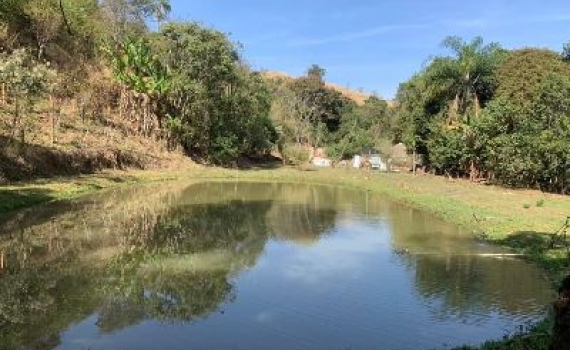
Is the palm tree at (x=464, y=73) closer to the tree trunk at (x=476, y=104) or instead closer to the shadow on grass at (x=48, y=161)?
the tree trunk at (x=476, y=104)

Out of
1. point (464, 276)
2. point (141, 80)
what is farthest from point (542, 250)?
point (141, 80)

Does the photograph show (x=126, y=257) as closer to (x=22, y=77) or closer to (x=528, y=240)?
(x=528, y=240)

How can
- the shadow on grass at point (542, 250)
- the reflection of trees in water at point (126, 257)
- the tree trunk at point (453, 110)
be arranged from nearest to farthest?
the reflection of trees in water at point (126, 257)
the shadow on grass at point (542, 250)
the tree trunk at point (453, 110)

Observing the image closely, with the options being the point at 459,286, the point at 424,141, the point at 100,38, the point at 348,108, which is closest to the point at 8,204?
the point at 459,286

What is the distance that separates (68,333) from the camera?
33.2 feet

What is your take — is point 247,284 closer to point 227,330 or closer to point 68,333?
point 227,330

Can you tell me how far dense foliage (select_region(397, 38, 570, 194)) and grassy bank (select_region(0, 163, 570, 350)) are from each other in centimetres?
226

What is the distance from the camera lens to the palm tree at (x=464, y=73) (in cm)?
5009

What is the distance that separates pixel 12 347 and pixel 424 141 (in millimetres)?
46573

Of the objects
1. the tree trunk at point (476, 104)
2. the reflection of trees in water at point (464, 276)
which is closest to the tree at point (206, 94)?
the tree trunk at point (476, 104)

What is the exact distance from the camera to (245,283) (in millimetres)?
14172

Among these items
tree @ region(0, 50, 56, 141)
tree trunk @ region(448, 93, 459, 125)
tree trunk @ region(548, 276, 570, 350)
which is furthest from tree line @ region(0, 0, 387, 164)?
tree trunk @ region(548, 276, 570, 350)

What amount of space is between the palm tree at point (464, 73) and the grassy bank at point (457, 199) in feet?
26.5

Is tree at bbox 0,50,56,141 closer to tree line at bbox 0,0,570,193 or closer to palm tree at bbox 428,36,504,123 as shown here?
tree line at bbox 0,0,570,193
